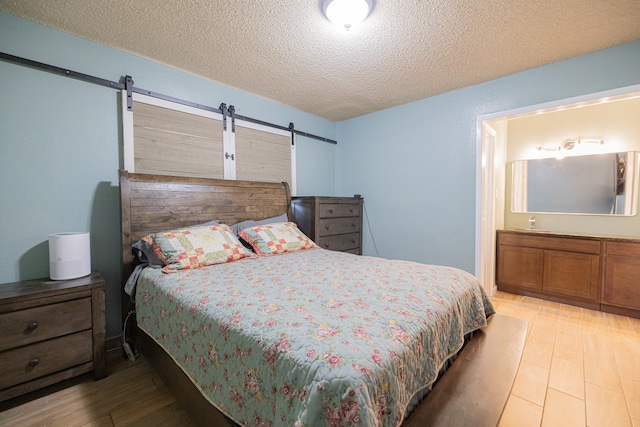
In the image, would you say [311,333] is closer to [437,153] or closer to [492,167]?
[437,153]

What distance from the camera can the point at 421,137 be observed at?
3.11 metres

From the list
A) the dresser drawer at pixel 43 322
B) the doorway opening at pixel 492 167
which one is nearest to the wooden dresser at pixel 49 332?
the dresser drawer at pixel 43 322

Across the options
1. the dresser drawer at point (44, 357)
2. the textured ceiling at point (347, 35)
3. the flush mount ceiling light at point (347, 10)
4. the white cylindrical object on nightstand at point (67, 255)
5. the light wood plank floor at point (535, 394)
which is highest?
the textured ceiling at point (347, 35)

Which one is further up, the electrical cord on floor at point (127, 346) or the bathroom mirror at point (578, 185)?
the bathroom mirror at point (578, 185)

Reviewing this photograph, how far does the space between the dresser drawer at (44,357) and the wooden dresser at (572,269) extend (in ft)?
13.6

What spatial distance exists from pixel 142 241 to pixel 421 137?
117 inches

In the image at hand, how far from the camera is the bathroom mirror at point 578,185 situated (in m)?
2.92

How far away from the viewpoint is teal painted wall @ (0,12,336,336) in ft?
5.54

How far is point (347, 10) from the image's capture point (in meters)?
1.57

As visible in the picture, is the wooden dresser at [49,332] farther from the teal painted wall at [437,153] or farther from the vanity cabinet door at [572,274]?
the vanity cabinet door at [572,274]

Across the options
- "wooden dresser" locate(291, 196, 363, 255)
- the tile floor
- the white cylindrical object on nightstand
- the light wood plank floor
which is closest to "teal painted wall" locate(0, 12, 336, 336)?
the white cylindrical object on nightstand

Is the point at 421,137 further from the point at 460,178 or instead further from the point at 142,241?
the point at 142,241

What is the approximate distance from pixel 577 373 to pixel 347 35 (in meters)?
2.74

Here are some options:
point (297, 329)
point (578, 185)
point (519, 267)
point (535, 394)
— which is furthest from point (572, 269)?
point (297, 329)
